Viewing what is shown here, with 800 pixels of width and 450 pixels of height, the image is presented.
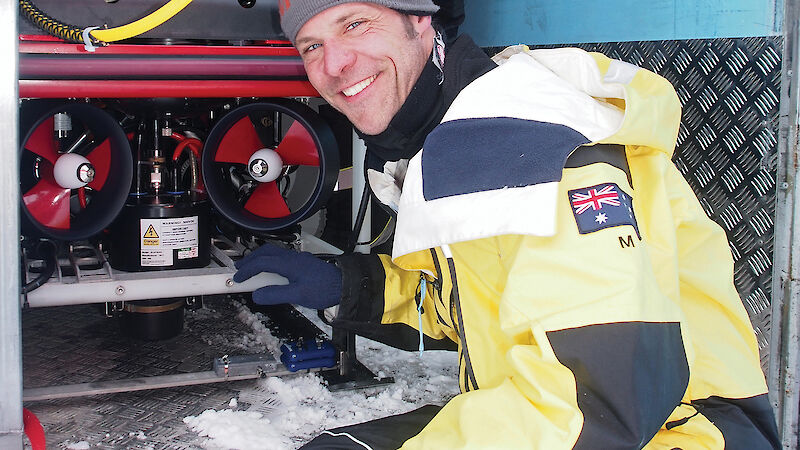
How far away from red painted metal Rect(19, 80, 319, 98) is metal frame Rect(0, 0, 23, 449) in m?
0.59

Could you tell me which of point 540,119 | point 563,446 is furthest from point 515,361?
point 540,119

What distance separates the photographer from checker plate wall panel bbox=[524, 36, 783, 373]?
6.66ft

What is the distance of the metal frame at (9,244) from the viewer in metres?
1.66

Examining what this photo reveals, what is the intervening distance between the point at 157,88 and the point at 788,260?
1.89 meters

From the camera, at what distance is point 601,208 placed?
1.43m

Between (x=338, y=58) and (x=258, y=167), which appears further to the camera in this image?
(x=258, y=167)

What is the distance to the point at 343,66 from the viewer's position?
195cm

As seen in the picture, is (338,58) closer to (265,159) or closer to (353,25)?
(353,25)

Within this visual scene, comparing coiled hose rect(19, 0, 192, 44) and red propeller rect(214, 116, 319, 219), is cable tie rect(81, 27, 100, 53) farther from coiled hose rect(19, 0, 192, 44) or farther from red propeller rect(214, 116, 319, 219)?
red propeller rect(214, 116, 319, 219)

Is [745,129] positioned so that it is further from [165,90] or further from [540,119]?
[165,90]

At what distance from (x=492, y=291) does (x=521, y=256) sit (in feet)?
0.95

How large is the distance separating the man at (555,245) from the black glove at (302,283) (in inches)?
18.8

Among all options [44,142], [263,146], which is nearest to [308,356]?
[263,146]

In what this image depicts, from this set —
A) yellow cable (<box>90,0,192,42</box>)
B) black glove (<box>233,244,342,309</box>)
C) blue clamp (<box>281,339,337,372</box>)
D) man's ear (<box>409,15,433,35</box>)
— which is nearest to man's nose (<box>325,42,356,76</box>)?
man's ear (<box>409,15,433,35</box>)
